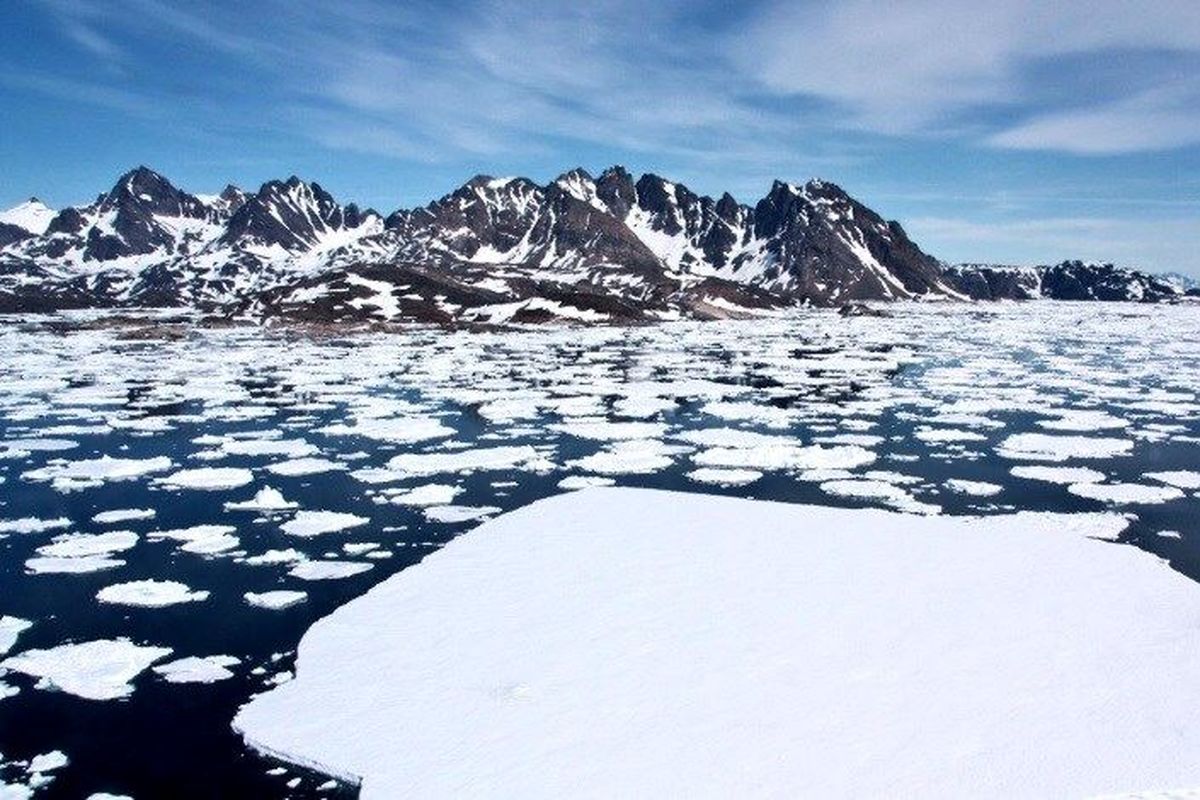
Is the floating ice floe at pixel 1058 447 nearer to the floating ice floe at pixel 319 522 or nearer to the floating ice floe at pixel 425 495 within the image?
the floating ice floe at pixel 425 495

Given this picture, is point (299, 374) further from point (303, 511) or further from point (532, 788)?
point (532, 788)

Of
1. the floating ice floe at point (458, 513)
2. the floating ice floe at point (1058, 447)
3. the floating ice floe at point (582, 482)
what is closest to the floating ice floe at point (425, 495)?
the floating ice floe at point (458, 513)

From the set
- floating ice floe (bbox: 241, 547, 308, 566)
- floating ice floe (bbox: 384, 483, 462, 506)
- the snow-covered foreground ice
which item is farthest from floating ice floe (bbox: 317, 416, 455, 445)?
the snow-covered foreground ice

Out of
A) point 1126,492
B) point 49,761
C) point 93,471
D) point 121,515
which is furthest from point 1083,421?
point 93,471

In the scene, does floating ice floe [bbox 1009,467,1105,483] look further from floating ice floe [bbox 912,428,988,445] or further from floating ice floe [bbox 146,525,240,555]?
floating ice floe [bbox 146,525,240,555]

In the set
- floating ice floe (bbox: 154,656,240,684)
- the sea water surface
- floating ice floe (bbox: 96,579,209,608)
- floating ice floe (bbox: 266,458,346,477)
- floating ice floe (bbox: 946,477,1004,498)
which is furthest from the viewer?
floating ice floe (bbox: 266,458,346,477)

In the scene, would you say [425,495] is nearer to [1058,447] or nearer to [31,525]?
[31,525]

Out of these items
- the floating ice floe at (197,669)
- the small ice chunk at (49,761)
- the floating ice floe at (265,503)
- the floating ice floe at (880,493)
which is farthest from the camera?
the floating ice floe at (265,503)
